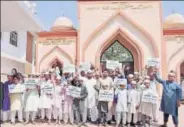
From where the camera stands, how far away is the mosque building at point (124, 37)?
646 inches

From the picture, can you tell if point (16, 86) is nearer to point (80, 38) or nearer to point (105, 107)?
point (105, 107)

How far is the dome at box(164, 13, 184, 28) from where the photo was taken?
19.5 meters

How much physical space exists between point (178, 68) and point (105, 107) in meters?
9.90

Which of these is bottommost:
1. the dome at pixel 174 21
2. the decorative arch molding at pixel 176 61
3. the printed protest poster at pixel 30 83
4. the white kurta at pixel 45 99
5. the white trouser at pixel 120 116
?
the white trouser at pixel 120 116

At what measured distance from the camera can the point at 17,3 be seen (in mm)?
3689

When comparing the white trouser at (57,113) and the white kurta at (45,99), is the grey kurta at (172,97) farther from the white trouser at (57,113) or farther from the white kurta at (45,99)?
the white kurta at (45,99)

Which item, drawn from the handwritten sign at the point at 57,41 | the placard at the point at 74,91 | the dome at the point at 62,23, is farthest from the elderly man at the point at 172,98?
the dome at the point at 62,23

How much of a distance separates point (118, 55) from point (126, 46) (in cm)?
70

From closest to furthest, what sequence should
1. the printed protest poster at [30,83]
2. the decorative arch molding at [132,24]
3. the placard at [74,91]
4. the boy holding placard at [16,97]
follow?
the placard at [74,91]
the boy holding placard at [16,97]
the printed protest poster at [30,83]
the decorative arch molding at [132,24]

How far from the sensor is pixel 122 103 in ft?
26.1

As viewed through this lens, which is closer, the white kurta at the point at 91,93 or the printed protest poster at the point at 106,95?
the printed protest poster at the point at 106,95

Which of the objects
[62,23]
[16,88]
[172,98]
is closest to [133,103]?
[172,98]

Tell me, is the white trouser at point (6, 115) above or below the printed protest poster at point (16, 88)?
below

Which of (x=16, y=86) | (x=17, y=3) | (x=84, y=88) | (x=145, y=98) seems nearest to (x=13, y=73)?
(x=16, y=86)
